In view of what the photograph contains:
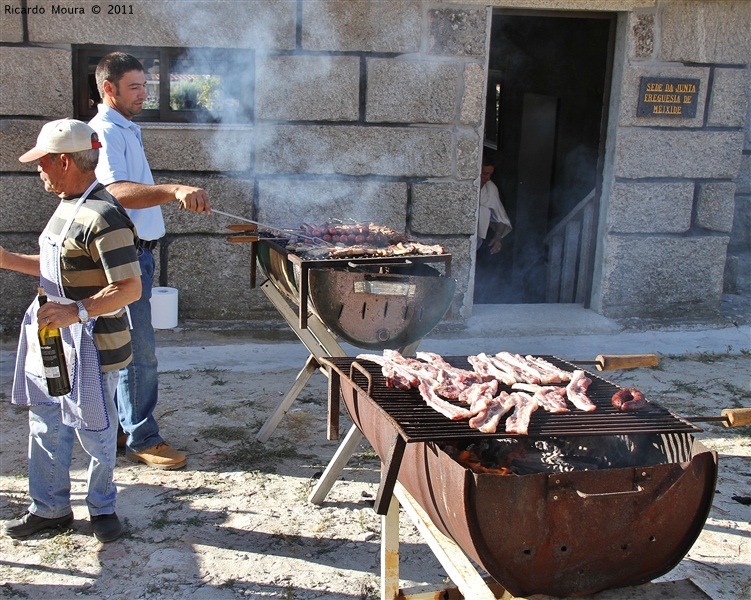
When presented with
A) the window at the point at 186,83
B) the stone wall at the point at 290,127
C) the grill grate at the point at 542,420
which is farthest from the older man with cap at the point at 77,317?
the window at the point at 186,83

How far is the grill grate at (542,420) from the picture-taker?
8.73ft

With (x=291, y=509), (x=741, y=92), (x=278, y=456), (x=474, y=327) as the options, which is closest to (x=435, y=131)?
(x=474, y=327)

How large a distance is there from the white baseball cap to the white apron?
0.20 meters

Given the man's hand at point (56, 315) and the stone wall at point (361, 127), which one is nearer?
the man's hand at point (56, 315)

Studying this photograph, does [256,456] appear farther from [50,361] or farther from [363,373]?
[363,373]

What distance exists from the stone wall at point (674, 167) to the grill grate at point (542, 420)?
176 inches

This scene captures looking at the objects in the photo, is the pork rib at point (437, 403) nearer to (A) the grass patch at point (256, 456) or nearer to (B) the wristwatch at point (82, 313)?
(B) the wristwatch at point (82, 313)

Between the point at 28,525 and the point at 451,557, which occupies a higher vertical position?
the point at 451,557

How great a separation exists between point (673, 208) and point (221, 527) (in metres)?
5.21

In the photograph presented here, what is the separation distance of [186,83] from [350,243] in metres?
2.68

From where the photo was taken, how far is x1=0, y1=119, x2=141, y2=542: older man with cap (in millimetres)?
3488

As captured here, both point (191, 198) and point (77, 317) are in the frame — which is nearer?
point (77, 317)

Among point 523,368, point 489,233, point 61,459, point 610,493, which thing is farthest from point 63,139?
point 489,233

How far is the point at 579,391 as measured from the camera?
312cm
